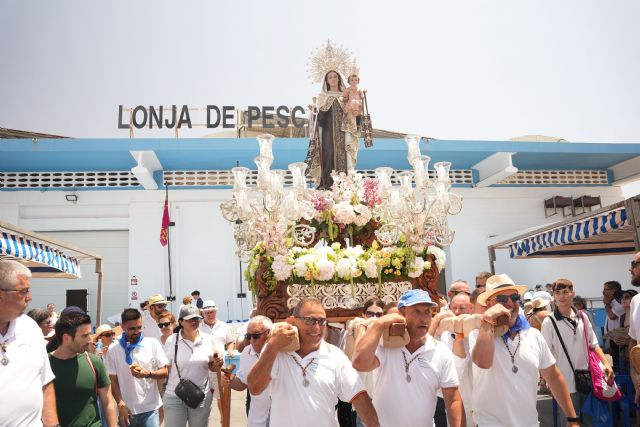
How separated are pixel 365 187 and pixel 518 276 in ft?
42.9

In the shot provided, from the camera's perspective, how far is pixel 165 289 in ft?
53.4

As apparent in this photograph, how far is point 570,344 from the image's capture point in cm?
574

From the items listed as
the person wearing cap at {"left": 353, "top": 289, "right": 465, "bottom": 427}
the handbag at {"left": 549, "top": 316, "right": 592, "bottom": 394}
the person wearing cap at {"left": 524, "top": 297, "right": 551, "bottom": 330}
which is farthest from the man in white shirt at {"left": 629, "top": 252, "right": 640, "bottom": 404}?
the person wearing cap at {"left": 353, "top": 289, "right": 465, "bottom": 427}

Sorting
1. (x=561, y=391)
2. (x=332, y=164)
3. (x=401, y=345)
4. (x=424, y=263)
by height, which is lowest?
(x=561, y=391)

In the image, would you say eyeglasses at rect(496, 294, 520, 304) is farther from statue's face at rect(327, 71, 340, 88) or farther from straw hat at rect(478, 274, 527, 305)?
statue's face at rect(327, 71, 340, 88)

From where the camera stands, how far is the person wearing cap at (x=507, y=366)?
3.69 metres

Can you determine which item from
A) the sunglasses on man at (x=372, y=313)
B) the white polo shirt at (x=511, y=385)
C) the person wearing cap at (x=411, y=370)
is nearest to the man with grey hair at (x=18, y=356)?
the person wearing cap at (x=411, y=370)

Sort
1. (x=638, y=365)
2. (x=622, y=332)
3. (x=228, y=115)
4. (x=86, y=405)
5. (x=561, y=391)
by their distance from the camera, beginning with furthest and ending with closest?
1. (x=228, y=115)
2. (x=622, y=332)
3. (x=638, y=365)
4. (x=86, y=405)
5. (x=561, y=391)

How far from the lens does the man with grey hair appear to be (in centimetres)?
306

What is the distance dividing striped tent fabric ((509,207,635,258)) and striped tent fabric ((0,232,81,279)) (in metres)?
8.06

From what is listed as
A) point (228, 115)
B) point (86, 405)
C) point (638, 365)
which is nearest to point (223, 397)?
point (86, 405)

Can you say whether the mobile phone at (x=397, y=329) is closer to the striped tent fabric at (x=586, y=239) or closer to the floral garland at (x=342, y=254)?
the floral garland at (x=342, y=254)

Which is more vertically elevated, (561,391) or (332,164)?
(332,164)

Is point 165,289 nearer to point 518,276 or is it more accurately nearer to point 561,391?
point 518,276
